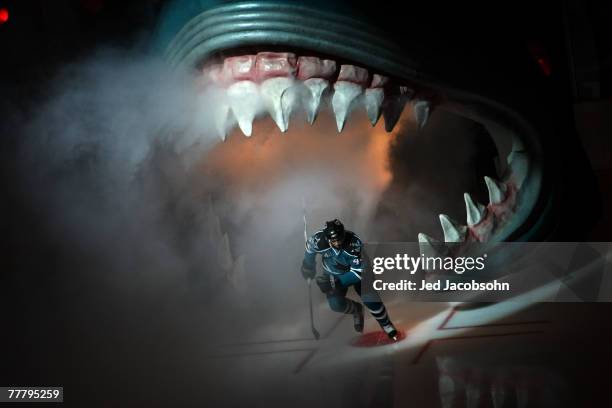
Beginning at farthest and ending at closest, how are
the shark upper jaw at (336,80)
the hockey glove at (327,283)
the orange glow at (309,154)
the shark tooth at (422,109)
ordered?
the orange glow at (309,154)
the hockey glove at (327,283)
the shark tooth at (422,109)
the shark upper jaw at (336,80)

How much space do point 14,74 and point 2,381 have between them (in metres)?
1.10

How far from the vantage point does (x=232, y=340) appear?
7.35ft

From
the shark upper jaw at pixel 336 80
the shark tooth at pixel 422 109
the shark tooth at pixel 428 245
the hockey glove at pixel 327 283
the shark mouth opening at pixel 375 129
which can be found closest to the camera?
the shark upper jaw at pixel 336 80

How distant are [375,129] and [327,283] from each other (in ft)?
2.36

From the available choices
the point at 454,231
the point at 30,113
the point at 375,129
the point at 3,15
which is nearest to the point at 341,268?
the point at 454,231

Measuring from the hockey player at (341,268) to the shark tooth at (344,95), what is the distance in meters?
0.55

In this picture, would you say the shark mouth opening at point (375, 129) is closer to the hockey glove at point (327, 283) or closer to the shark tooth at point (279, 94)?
the shark tooth at point (279, 94)

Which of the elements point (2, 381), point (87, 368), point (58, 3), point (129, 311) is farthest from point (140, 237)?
point (58, 3)

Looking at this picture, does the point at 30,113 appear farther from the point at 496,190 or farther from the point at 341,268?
the point at 496,190

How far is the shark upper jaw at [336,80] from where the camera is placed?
154cm

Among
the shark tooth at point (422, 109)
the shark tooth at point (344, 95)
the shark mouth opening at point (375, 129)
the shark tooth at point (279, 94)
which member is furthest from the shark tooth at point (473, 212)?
the shark tooth at point (279, 94)

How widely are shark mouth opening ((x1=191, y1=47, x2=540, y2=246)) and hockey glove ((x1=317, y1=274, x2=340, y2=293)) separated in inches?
14.1

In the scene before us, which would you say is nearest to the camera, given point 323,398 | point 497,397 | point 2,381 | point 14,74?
point 497,397

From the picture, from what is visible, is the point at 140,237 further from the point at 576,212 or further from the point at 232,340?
the point at 576,212
